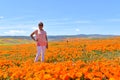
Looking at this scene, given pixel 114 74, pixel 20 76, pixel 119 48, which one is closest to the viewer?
pixel 114 74

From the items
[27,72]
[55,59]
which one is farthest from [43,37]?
[27,72]

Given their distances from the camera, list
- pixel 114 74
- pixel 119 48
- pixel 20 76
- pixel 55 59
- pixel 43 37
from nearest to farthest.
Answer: pixel 114 74
pixel 20 76
pixel 43 37
pixel 55 59
pixel 119 48

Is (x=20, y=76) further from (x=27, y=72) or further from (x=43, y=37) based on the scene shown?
(x=43, y=37)

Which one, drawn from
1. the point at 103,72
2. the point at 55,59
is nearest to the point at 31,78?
the point at 103,72

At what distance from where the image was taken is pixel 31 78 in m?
8.28

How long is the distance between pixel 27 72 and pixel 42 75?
1.16m

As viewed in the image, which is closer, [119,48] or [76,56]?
[76,56]

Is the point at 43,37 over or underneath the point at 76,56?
over

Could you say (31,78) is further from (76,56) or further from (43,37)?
(76,56)

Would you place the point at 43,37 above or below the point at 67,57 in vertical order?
above

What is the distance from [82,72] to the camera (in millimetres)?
8133

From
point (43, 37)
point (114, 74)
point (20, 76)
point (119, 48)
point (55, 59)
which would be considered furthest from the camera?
point (119, 48)

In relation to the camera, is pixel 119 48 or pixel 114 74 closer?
pixel 114 74

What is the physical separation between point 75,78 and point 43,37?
8112mm
